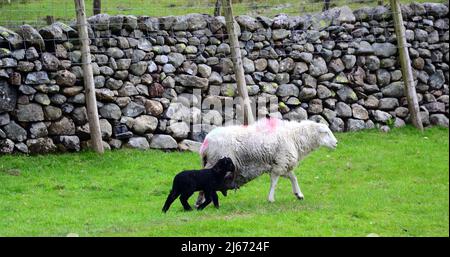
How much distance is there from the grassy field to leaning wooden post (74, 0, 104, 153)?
118 centimetres

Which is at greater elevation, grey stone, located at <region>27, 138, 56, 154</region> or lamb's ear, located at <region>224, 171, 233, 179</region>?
lamb's ear, located at <region>224, 171, 233, 179</region>

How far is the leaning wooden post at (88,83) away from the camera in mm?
16594

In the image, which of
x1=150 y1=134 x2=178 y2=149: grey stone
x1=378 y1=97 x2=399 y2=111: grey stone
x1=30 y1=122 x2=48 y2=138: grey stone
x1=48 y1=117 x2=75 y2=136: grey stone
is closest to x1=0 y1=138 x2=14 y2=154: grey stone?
x1=30 y1=122 x2=48 y2=138: grey stone

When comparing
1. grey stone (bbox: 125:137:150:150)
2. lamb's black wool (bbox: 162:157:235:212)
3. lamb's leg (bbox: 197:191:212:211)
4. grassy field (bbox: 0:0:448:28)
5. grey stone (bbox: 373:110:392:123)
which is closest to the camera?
lamb's black wool (bbox: 162:157:235:212)

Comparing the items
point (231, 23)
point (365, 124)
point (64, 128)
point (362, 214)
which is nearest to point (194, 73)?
point (231, 23)

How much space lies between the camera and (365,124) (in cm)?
1966

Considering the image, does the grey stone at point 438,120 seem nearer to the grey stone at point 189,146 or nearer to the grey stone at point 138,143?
the grey stone at point 189,146

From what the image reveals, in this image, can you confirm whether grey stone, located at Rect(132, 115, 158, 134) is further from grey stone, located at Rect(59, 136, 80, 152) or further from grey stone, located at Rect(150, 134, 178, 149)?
grey stone, located at Rect(59, 136, 80, 152)

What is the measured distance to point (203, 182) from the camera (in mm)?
11625

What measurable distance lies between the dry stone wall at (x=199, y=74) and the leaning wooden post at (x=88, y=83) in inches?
14.5

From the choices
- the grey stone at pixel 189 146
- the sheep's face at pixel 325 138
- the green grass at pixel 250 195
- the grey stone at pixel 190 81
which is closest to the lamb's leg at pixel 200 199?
the green grass at pixel 250 195

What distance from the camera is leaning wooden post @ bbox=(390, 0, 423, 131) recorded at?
19.6m

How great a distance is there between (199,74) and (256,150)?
5.90 meters

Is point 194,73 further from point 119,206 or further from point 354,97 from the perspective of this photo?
point 119,206
